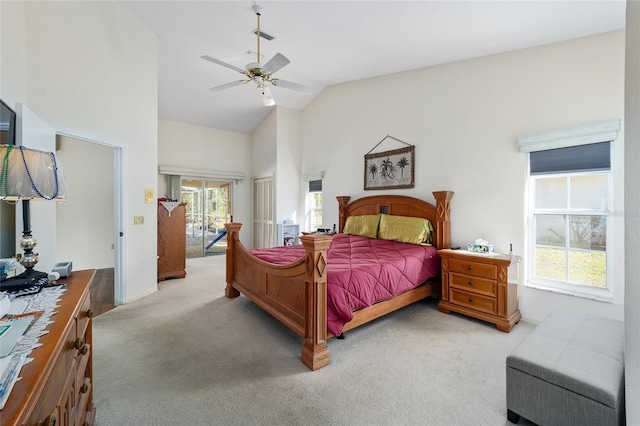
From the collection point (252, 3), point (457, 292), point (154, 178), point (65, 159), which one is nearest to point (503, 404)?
point (457, 292)

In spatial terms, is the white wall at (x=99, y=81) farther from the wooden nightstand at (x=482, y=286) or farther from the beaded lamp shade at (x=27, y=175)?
the wooden nightstand at (x=482, y=286)

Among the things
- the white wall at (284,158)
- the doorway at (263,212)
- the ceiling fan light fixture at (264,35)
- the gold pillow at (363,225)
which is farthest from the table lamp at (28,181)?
the doorway at (263,212)

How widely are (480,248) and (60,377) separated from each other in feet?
11.7

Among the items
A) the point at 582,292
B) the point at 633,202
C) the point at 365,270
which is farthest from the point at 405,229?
the point at 633,202

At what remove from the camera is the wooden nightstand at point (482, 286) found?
9.21 feet

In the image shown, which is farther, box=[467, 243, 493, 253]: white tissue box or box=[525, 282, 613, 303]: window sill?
box=[467, 243, 493, 253]: white tissue box

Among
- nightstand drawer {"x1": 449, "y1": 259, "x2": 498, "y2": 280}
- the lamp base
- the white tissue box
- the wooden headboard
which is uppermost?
the wooden headboard

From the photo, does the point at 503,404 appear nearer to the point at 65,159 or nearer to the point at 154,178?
the point at 154,178

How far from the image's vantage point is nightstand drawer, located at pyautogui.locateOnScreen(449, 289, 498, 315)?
288cm

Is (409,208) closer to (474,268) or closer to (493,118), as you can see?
(474,268)

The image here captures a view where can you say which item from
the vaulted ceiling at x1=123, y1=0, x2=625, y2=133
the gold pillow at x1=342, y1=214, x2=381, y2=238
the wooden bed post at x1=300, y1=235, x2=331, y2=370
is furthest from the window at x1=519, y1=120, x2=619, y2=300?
the wooden bed post at x1=300, y1=235, x2=331, y2=370

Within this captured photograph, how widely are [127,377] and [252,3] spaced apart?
143 inches

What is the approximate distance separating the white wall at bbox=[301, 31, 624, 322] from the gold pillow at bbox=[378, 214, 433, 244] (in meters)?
0.37

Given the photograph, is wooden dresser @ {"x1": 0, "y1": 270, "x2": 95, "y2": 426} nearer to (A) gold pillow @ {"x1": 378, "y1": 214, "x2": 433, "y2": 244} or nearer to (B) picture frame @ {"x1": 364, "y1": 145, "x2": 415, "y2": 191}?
(A) gold pillow @ {"x1": 378, "y1": 214, "x2": 433, "y2": 244}
